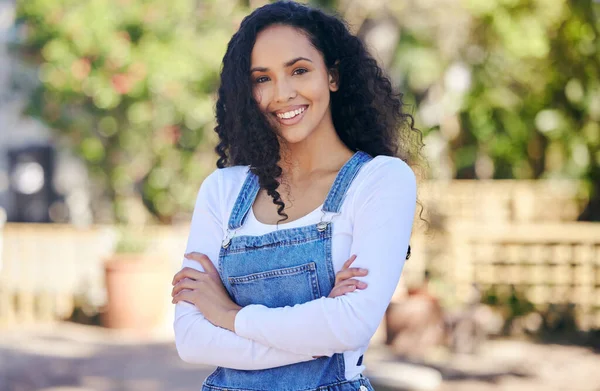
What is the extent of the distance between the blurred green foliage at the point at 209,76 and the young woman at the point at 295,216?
7663 mm

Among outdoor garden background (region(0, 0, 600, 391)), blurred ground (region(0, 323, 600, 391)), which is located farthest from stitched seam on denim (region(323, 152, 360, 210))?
blurred ground (region(0, 323, 600, 391))

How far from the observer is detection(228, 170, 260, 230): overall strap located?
2123 mm

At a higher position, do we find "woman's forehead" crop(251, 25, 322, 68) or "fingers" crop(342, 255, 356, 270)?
"woman's forehead" crop(251, 25, 322, 68)

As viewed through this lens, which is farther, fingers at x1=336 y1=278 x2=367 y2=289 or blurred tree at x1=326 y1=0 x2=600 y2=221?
blurred tree at x1=326 y1=0 x2=600 y2=221

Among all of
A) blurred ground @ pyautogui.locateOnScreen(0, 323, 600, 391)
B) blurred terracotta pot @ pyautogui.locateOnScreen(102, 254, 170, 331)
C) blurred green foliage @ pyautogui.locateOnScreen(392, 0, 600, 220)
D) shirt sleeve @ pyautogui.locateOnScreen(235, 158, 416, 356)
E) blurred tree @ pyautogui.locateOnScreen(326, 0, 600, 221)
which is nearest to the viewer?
shirt sleeve @ pyautogui.locateOnScreen(235, 158, 416, 356)

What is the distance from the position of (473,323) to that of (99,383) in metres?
3.46

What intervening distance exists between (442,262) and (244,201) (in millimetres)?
7815

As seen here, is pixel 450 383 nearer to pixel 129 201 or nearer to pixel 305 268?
pixel 305 268

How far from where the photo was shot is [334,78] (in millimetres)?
2242

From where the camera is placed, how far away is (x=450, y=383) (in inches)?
274

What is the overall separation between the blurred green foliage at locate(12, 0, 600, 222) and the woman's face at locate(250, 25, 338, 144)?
7.76m

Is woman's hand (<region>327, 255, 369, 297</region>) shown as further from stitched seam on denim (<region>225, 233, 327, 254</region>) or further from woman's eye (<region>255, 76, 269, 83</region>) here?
woman's eye (<region>255, 76, 269, 83</region>)

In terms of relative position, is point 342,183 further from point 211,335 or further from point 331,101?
point 211,335

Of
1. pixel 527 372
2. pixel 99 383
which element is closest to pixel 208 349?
pixel 99 383
